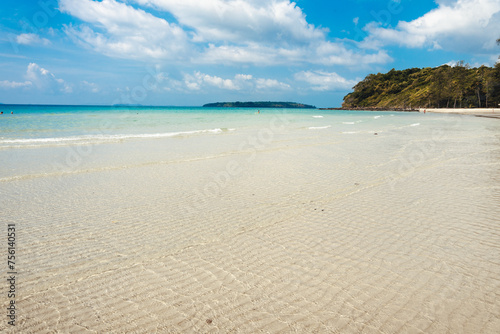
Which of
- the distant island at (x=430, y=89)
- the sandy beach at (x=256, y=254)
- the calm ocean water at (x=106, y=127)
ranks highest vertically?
the distant island at (x=430, y=89)

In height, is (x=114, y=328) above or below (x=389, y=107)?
below

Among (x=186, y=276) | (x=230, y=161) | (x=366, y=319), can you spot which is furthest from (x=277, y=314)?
(x=230, y=161)

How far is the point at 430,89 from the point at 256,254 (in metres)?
134

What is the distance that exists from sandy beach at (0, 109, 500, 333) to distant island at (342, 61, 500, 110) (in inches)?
3869

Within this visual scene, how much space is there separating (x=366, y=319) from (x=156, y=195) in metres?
5.51

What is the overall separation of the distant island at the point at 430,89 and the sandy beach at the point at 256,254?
9828 cm

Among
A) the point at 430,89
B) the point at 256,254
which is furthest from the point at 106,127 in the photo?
the point at 430,89

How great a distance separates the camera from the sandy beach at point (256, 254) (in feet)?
9.41

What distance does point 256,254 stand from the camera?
161 inches

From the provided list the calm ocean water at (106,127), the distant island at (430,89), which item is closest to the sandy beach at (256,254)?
the calm ocean water at (106,127)

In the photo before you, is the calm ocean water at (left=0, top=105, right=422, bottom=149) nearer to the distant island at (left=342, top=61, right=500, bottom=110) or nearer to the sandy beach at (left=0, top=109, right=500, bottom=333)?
the sandy beach at (left=0, top=109, right=500, bottom=333)

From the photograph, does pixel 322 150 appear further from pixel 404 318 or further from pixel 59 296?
pixel 59 296

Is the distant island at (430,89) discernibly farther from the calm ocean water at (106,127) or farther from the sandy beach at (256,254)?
the sandy beach at (256,254)

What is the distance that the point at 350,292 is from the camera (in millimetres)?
3227
